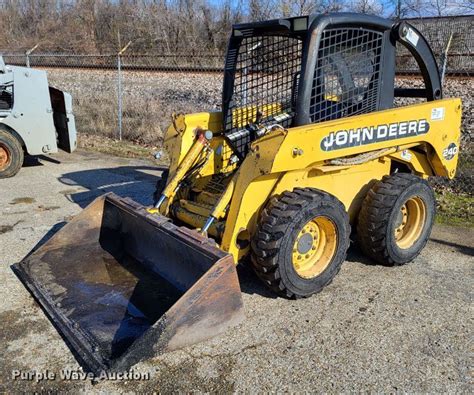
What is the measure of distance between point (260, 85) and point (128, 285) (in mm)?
2106

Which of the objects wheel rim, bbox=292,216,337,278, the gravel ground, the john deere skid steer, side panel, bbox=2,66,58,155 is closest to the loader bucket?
the john deere skid steer

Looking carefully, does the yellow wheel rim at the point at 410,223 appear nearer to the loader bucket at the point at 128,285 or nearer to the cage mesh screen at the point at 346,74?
the cage mesh screen at the point at 346,74

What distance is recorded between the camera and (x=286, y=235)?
11.9 feet

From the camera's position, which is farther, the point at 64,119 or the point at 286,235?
the point at 64,119

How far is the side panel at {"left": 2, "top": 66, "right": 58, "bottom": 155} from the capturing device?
26.1ft

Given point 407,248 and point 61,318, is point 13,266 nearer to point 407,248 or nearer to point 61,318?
point 61,318

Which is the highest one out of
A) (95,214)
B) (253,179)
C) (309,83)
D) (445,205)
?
(309,83)

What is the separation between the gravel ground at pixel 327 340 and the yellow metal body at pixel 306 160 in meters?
0.61

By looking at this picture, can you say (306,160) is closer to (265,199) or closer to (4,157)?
(265,199)

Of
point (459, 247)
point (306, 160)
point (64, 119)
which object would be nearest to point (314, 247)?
point (306, 160)

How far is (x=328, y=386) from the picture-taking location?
299 cm

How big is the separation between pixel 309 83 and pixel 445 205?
10.8ft

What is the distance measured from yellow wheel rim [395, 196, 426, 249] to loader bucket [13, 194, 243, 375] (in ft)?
6.72

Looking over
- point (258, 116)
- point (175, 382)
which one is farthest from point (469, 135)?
point (175, 382)
